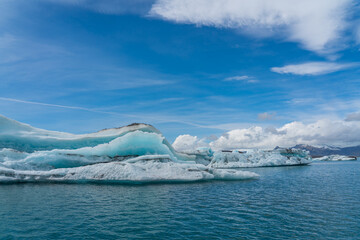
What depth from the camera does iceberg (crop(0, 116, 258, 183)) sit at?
86.1 feet

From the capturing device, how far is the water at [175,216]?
10.9 m

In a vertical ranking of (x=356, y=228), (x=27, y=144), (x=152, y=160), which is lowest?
(x=356, y=228)

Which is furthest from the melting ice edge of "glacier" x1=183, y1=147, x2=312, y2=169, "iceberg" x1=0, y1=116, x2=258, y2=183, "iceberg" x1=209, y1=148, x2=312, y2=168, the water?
"iceberg" x1=209, y1=148, x2=312, y2=168

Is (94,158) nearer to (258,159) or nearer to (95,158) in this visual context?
(95,158)

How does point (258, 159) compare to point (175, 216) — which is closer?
point (175, 216)

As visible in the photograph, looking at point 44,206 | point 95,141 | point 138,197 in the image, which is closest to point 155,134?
point 95,141

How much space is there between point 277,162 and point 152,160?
67941 millimetres

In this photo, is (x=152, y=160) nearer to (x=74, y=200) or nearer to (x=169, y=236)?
(x=74, y=200)

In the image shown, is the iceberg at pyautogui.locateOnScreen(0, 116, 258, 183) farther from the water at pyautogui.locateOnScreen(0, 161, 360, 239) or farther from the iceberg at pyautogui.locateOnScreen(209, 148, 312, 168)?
the iceberg at pyautogui.locateOnScreen(209, 148, 312, 168)

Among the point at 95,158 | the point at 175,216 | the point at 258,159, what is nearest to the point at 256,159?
the point at 258,159

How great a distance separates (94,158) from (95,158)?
132 mm

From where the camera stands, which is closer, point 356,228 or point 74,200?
point 356,228

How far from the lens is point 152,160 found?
30.2 metres

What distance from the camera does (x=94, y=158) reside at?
3186 centimetres
